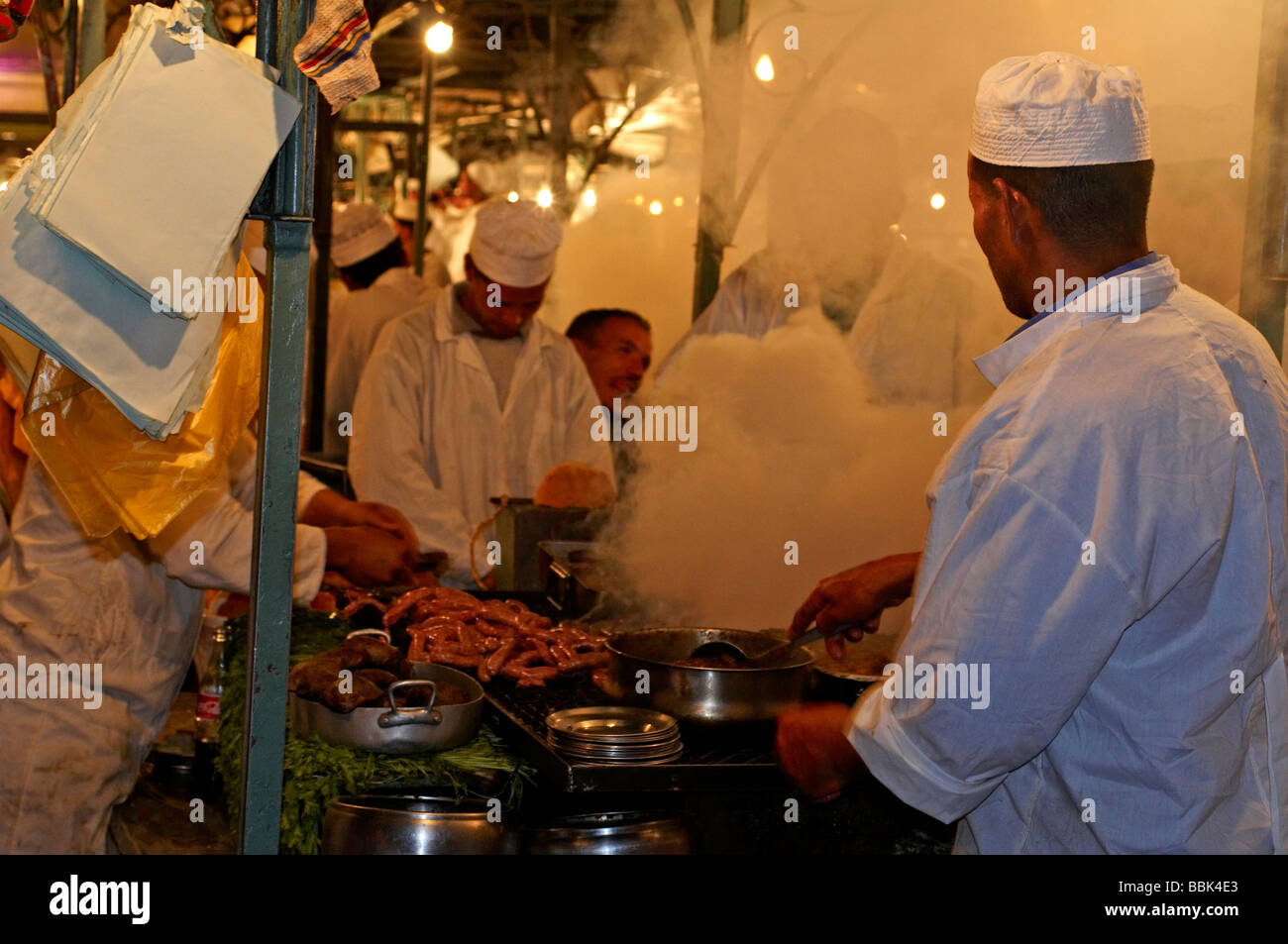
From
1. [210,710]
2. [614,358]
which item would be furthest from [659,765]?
[614,358]

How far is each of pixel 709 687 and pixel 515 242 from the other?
328 centimetres

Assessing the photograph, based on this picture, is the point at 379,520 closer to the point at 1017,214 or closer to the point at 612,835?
the point at 612,835

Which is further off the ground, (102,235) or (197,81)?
(197,81)

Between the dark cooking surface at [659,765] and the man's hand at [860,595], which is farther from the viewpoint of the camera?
the man's hand at [860,595]

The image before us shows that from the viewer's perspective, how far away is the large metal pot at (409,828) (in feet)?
8.07

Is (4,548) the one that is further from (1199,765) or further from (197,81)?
(1199,765)

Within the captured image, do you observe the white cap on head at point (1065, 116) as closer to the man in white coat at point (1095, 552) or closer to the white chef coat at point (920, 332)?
the man in white coat at point (1095, 552)

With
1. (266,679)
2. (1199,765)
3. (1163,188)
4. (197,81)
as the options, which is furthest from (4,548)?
(1163,188)

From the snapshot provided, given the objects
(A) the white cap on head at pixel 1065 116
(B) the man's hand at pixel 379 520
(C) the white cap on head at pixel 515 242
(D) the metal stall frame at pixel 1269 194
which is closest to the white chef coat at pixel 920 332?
(C) the white cap on head at pixel 515 242

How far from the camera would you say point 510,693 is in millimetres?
2949

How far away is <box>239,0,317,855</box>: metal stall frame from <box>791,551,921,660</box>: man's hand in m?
1.38

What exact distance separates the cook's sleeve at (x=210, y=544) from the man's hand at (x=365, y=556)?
0.61 metres

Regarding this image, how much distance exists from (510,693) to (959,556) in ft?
4.56

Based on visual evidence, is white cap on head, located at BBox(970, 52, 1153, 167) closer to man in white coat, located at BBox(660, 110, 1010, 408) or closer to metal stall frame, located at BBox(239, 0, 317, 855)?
metal stall frame, located at BBox(239, 0, 317, 855)
